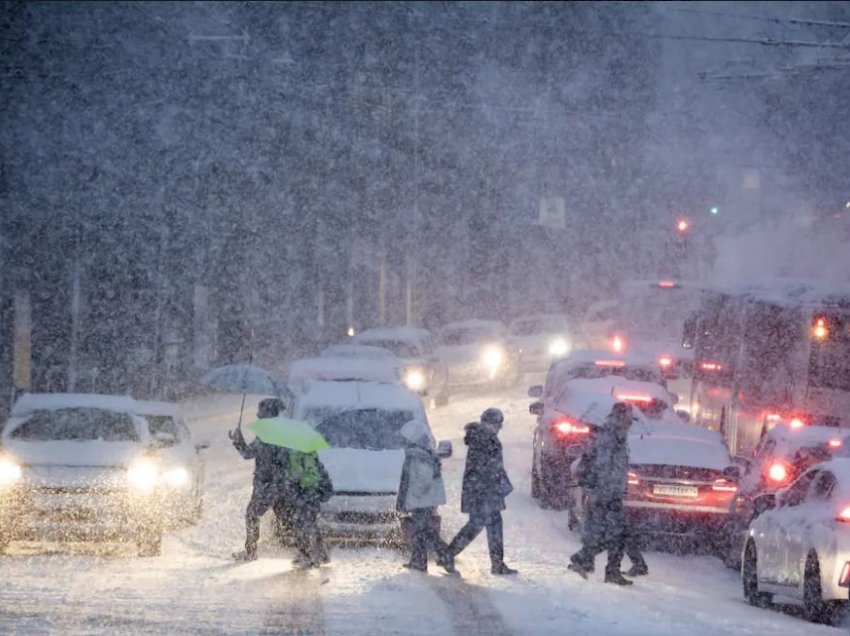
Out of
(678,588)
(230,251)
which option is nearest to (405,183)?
(230,251)

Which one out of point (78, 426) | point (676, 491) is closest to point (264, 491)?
point (78, 426)

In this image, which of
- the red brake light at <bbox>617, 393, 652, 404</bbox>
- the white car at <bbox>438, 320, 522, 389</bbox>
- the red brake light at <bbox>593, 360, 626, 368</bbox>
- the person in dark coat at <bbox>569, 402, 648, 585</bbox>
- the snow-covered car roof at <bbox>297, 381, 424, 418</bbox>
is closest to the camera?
the person in dark coat at <bbox>569, 402, 648, 585</bbox>

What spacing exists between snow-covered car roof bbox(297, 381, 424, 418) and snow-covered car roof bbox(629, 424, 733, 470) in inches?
97.3

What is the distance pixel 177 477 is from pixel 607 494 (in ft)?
17.2

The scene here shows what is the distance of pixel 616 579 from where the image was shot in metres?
11.8

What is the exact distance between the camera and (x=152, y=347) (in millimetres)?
31406

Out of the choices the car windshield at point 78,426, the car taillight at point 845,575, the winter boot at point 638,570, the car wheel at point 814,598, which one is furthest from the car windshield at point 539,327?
the car taillight at point 845,575

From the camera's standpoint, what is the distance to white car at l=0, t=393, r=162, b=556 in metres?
12.4

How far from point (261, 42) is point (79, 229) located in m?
17.6

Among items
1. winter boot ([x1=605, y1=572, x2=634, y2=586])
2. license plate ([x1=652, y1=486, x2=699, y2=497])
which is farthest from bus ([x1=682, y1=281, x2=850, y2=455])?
winter boot ([x1=605, y1=572, x2=634, y2=586])

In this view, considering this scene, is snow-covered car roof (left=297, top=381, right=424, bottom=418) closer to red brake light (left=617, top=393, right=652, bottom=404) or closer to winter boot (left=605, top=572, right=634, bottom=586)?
red brake light (left=617, top=393, right=652, bottom=404)

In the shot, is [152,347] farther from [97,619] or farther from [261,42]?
[97,619]

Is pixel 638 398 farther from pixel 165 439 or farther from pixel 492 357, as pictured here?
pixel 492 357

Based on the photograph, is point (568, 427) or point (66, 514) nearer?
point (66, 514)
